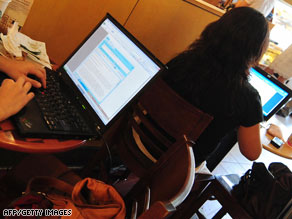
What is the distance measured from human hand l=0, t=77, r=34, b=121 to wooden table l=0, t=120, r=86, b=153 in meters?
0.03

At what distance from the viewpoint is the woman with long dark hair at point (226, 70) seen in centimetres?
136

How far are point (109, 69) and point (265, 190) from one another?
96cm

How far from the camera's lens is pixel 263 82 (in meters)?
1.95

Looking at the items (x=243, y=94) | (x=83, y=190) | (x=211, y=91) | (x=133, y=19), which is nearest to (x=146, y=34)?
(x=133, y=19)

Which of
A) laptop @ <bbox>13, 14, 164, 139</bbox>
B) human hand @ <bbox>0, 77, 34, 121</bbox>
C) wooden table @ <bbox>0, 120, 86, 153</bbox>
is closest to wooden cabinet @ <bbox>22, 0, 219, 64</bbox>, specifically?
laptop @ <bbox>13, 14, 164, 139</bbox>

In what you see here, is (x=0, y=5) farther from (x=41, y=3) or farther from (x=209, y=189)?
(x=209, y=189)

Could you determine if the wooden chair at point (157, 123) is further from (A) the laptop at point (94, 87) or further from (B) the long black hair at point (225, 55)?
(A) the laptop at point (94, 87)

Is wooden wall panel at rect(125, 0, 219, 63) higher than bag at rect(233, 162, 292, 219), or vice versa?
wooden wall panel at rect(125, 0, 219, 63)

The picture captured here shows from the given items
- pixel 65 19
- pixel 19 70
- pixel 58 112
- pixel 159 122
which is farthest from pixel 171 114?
pixel 65 19

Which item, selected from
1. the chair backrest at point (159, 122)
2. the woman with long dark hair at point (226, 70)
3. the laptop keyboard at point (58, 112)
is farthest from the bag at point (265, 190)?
the laptop keyboard at point (58, 112)

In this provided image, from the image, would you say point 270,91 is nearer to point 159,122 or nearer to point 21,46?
point 159,122

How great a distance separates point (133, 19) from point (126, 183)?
3.00ft

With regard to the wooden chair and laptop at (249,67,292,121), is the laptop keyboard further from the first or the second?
laptop at (249,67,292,121)

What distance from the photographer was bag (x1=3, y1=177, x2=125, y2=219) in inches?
31.6
